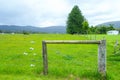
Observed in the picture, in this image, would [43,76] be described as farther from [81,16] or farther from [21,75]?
[81,16]

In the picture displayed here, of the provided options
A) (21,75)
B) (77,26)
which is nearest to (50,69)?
(21,75)

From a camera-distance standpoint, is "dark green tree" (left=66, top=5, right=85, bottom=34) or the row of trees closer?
the row of trees

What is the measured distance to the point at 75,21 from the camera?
374 ft

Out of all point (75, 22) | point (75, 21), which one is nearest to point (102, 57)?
point (75, 22)

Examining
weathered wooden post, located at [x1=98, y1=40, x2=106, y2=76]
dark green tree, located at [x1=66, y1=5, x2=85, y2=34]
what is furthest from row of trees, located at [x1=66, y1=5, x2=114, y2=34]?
weathered wooden post, located at [x1=98, y1=40, x2=106, y2=76]

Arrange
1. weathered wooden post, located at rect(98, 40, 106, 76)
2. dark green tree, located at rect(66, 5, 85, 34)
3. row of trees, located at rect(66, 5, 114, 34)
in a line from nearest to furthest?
1. weathered wooden post, located at rect(98, 40, 106, 76)
2. row of trees, located at rect(66, 5, 114, 34)
3. dark green tree, located at rect(66, 5, 85, 34)

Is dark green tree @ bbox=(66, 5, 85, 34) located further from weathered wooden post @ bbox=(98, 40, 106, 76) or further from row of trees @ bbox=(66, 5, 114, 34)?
weathered wooden post @ bbox=(98, 40, 106, 76)

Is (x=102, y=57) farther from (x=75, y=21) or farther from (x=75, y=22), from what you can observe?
(x=75, y=21)

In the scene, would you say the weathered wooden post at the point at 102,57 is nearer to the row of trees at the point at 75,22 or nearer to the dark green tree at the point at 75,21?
the row of trees at the point at 75,22

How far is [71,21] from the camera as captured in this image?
11450cm

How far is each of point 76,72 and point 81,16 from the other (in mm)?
107680

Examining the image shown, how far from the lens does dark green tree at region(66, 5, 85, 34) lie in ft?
363

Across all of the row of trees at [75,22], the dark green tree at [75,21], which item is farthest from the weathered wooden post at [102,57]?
the dark green tree at [75,21]

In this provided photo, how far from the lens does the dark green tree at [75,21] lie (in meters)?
111
